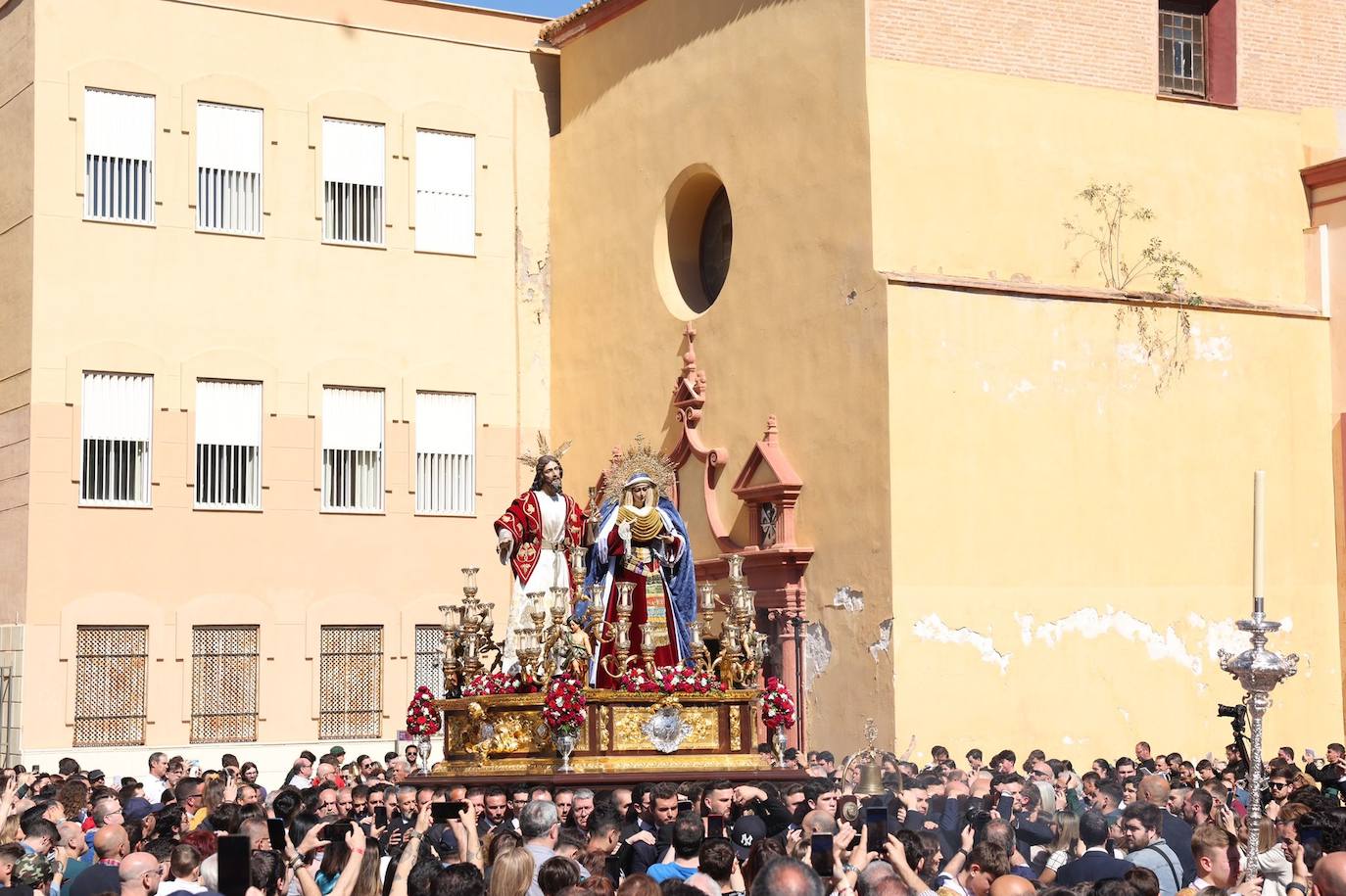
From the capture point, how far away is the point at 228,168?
27.5 meters

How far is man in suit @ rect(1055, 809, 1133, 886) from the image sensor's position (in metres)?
9.80

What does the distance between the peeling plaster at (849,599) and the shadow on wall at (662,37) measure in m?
6.48

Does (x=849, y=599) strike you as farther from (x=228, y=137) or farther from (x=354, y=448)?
(x=228, y=137)

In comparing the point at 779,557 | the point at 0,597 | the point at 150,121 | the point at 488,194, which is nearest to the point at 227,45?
the point at 150,121

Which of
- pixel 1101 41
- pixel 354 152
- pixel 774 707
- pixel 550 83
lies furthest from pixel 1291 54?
pixel 354 152

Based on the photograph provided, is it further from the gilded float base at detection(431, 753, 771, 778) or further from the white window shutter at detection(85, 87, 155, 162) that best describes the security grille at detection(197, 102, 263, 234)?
the gilded float base at detection(431, 753, 771, 778)

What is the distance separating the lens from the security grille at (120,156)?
1055 inches

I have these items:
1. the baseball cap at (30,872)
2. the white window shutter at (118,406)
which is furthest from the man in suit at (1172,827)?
the white window shutter at (118,406)

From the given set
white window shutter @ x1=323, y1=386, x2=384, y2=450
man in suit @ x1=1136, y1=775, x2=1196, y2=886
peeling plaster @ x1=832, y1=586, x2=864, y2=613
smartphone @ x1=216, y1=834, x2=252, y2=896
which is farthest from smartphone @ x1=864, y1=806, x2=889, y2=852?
white window shutter @ x1=323, y1=386, x2=384, y2=450

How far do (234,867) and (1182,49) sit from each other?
19829mm

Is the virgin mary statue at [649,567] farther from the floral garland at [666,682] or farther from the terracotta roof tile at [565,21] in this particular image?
the terracotta roof tile at [565,21]

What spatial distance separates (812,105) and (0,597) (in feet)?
39.9

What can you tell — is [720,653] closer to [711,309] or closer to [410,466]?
[711,309]

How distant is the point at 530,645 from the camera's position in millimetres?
18719
